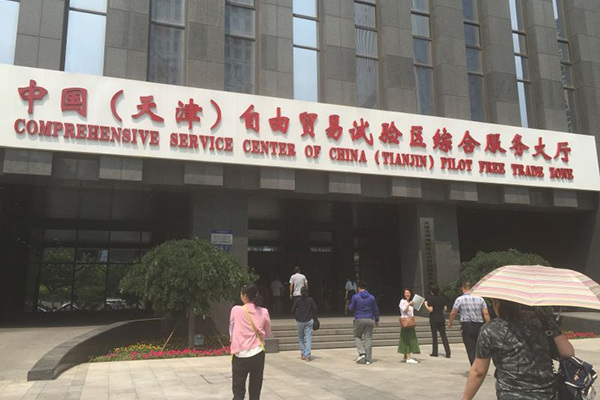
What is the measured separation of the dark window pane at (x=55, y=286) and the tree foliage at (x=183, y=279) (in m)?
12.9

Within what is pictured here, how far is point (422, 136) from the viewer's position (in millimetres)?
17922

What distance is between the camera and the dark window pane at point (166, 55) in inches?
634

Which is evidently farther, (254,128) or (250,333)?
(254,128)

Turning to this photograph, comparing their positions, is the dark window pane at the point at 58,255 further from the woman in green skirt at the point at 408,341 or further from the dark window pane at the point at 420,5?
the dark window pane at the point at 420,5

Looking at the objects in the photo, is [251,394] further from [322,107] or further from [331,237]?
[331,237]

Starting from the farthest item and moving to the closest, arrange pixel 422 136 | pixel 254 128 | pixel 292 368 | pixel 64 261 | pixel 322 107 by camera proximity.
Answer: pixel 64 261 → pixel 422 136 → pixel 322 107 → pixel 254 128 → pixel 292 368

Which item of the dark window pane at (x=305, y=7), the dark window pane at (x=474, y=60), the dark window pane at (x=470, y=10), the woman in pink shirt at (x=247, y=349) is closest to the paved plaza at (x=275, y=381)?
the woman in pink shirt at (x=247, y=349)

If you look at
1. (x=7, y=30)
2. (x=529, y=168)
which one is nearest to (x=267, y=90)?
(x=7, y=30)

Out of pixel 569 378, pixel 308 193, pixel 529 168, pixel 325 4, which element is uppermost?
pixel 325 4

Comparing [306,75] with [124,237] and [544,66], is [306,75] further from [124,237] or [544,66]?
[124,237]

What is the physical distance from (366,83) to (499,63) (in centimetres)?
626

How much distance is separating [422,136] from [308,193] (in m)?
4.91

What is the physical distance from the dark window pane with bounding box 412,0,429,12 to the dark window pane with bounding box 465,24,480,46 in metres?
2.07

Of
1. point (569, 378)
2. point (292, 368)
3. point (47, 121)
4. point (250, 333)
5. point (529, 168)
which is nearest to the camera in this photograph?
point (569, 378)
